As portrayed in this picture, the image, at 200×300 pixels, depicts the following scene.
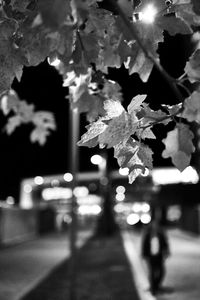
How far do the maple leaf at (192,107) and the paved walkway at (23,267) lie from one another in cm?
862

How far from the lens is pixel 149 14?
9.01ft

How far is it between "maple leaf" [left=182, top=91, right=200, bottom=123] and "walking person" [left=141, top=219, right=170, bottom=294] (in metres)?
9.13

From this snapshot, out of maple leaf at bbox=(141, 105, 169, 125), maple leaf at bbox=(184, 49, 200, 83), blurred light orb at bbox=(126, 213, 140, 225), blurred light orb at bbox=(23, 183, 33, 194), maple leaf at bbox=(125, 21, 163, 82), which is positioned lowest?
maple leaf at bbox=(141, 105, 169, 125)

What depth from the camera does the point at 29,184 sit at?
2576 inches

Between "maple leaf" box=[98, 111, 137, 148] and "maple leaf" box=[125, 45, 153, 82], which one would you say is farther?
"maple leaf" box=[125, 45, 153, 82]

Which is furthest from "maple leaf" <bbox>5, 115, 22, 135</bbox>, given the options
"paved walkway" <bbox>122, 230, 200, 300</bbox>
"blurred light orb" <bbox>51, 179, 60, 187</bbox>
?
"blurred light orb" <bbox>51, 179, 60, 187</bbox>

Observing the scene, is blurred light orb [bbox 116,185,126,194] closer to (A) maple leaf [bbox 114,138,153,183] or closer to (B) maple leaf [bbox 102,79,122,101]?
(B) maple leaf [bbox 102,79,122,101]

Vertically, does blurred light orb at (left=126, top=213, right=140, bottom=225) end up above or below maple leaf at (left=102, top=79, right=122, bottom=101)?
above

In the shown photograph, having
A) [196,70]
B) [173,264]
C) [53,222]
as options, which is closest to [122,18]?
[196,70]

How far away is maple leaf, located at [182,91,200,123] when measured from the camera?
8.08ft

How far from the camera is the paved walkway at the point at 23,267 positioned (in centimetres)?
1138

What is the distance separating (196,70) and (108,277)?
11275 millimetres

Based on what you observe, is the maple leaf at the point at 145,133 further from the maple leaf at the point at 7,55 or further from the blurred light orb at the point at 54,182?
the blurred light orb at the point at 54,182

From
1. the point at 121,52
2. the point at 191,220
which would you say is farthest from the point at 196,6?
the point at 191,220
